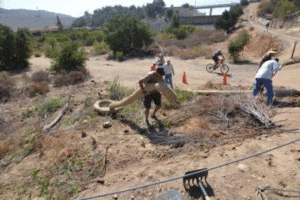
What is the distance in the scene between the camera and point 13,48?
1516 cm

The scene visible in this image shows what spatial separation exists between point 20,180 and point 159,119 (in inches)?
136

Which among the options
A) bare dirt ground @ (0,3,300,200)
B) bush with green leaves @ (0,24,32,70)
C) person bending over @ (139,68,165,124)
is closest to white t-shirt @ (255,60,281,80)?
bare dirt ground @ (0,3,300,200)

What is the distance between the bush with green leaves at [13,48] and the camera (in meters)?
14.7

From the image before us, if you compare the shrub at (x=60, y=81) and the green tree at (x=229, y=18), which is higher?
the green tree at (x=229, y=18)

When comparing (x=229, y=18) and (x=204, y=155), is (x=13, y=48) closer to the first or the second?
(x=204, y=155)

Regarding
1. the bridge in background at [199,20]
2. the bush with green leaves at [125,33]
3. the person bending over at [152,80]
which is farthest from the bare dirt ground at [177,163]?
the bridge in background at [199,20]

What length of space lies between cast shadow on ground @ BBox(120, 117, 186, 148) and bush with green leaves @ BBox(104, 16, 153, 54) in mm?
15235

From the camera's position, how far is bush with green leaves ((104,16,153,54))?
18766mm

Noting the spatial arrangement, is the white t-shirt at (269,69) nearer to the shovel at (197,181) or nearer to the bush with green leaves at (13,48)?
the shovel at (197,181)

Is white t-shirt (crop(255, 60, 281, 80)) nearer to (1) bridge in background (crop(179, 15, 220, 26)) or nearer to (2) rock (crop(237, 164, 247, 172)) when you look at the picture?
(2) rock (crop(237, 164, 247, 172))

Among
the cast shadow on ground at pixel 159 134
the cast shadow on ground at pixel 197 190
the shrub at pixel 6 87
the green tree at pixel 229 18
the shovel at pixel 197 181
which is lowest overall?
the shrub at pixel 6 87

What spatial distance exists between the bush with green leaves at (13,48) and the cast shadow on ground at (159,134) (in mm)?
15148

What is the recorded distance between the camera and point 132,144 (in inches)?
171

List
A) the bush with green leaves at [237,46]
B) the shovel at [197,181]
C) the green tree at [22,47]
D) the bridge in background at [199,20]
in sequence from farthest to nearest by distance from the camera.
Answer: the bridge in background at [199,20], the green tree at [22,47], the bush with green leaves at [237,46], the shovel at [197,181]
